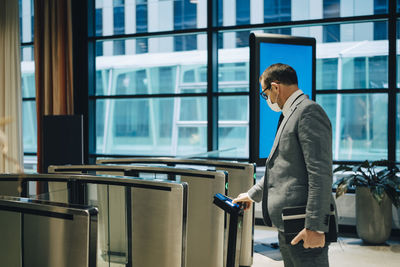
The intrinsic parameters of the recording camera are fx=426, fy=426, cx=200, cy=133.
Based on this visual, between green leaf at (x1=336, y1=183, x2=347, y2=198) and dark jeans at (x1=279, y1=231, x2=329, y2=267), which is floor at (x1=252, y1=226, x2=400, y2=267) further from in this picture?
dark jeans at (x1=279, y1=231, x2=329, y2=267)

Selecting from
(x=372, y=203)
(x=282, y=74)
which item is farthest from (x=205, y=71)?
(x=282, y=74)

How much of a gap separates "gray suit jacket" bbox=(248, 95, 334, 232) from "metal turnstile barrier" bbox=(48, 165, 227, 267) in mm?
986

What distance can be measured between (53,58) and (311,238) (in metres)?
4.88

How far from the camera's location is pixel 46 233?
1.50 meters

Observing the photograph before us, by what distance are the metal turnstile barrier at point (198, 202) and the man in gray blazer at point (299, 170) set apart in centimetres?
97

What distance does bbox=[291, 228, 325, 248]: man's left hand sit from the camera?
1.65 meters

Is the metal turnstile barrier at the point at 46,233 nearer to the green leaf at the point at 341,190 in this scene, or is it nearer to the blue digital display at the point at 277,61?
the blue digital display at the point at 277,61

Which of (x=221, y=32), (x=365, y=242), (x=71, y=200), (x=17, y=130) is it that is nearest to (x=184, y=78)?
(x=221, y=32)

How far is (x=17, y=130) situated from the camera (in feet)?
20.0

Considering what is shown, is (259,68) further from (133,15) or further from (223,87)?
(133,15)

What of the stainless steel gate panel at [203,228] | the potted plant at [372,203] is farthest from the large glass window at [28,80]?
the potted plant at [372,203]

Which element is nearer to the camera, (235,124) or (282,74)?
(282,74)

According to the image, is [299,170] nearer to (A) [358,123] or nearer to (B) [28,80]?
(A) [358,123]

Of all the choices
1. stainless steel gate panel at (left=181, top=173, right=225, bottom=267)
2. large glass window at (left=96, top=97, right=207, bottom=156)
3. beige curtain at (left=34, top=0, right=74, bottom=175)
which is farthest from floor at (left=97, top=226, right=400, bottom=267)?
beige curtain at (left=34, top=0, right=74, bottom=175)
